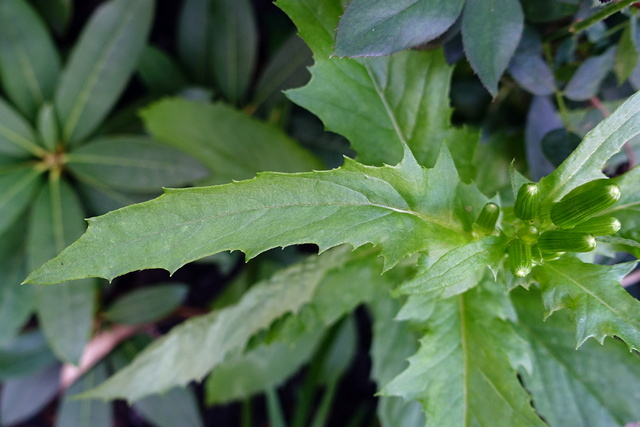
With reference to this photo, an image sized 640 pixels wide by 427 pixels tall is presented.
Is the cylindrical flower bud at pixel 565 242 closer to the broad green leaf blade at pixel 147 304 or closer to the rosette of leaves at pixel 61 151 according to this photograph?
the rosette of leaves at pixel 61 151

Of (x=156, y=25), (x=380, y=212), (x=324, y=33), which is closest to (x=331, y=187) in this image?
(x=380, y=212)

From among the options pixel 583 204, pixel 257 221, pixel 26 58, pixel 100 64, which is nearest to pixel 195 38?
pixel 100 64

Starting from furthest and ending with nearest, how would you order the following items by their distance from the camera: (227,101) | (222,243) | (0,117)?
1. (227,101)
2. (0,117)
3. (222,243)

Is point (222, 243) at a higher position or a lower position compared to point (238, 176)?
lower

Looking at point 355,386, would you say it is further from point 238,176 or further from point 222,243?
point 222,243

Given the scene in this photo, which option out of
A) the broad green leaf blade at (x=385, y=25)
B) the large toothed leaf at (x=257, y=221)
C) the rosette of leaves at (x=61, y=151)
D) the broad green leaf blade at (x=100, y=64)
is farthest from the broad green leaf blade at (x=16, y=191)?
the broad green leaf blade at (x=385, y=25)

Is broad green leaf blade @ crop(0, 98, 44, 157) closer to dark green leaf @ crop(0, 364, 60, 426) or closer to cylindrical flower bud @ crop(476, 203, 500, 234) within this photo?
dark green leaf @ crop(0, 364, 60, 426)
